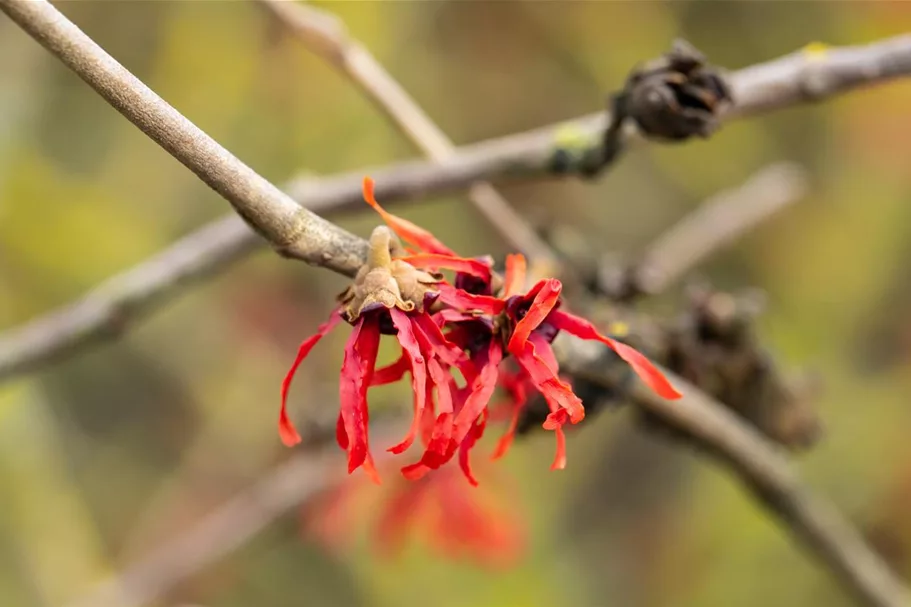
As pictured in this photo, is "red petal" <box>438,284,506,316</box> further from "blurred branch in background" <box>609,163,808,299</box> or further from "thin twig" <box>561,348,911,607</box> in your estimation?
"blurred branch in background" <box>609,163,808,299</box>

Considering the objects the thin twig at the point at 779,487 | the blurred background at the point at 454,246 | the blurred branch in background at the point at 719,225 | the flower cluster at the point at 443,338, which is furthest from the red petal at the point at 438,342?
the blurred background at the point at 454,246

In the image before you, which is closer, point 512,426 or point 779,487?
point 512,426

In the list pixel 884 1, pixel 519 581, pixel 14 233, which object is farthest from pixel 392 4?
pixel 519 581

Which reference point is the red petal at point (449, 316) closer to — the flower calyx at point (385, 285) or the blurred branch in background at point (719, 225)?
the flower calyx at point (385, 285)

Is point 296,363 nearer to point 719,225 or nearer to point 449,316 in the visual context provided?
point 449,316

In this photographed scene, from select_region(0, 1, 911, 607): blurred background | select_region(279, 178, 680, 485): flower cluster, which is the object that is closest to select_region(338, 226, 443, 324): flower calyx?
select_region(279, 178, 680, 485): flower cluster

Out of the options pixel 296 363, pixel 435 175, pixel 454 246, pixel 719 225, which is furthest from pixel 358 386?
pixel 454 246

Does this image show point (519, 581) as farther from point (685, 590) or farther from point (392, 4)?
point (392, 4)

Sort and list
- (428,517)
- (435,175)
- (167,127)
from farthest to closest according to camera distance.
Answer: (428,517) < (435,175) < (167,127)
